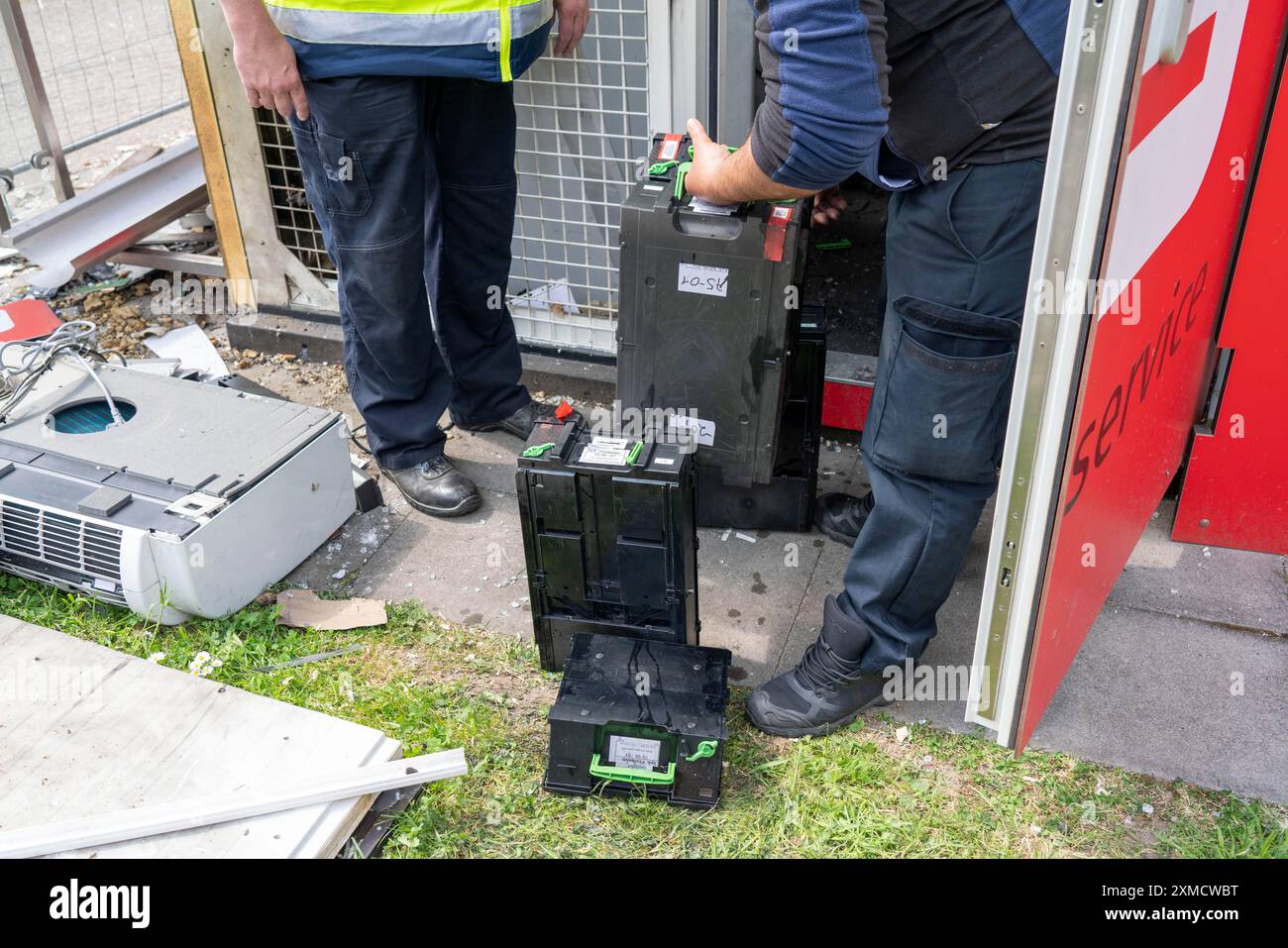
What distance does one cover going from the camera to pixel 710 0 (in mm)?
2947

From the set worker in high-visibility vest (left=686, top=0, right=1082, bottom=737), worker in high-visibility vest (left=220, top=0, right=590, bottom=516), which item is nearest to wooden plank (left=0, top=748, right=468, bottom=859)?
worker in high-visibility vest (left=686, top=0, right=1082, bottom=737)

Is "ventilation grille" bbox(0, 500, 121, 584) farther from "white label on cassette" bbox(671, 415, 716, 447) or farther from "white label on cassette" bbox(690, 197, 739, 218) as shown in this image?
"white label on cassette" bbox(690, 197, 739, 218)

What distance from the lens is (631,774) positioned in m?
2.23

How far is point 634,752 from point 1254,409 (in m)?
1.77

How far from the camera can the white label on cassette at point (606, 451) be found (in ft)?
7.63

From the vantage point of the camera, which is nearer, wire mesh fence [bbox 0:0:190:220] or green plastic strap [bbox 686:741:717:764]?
green plastic strap [bbox 686:741:717:764]

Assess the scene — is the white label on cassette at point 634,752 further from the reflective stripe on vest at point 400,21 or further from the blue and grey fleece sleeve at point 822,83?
the reflective stripe on vest at point 400,21

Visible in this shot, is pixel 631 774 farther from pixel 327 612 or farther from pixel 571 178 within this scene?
pixel 571 178

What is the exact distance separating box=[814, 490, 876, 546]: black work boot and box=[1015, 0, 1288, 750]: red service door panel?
71cm

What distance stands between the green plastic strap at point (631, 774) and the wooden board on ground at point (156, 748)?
412 mm

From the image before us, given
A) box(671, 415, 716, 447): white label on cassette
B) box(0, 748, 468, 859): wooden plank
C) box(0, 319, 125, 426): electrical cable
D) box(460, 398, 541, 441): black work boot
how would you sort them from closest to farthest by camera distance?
box(0, 748, 468, 859): wooden plank → box(671, 415, 716, 447): white label on cassette → box(0, 319, 125, 426): electrical cable → box(460, 398, 541, 441): black work boot

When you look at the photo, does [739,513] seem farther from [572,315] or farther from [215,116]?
[215,116]

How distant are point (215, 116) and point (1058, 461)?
10.0 feet

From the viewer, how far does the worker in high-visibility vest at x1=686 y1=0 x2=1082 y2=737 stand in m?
1.74
